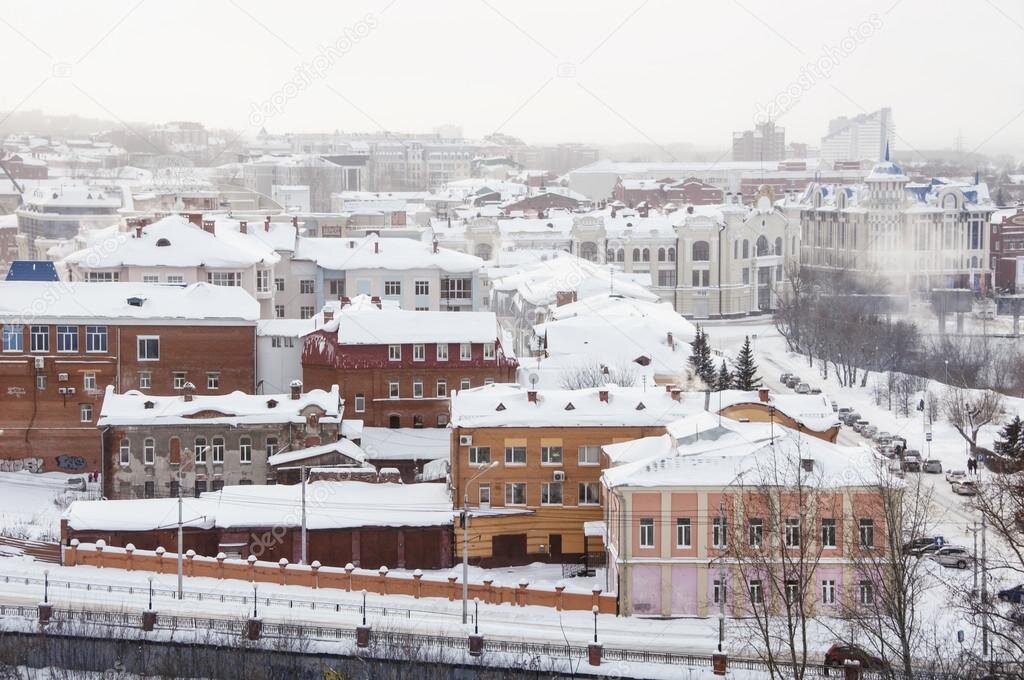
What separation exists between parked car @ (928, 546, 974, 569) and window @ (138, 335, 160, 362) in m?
11.7

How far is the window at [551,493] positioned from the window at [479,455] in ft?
2.44

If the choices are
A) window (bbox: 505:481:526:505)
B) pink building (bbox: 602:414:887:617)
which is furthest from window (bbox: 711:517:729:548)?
window (bbox: 505:481:526:505)

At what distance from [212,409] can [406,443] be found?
301 cm

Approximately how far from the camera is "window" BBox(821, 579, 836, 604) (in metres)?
18.0

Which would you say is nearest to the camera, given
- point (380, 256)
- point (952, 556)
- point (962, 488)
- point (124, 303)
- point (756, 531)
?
point (756, 531)

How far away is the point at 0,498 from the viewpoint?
22828mm

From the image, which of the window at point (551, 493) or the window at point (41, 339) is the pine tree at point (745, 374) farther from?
the window at point (41, 339)

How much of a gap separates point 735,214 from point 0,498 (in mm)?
26877

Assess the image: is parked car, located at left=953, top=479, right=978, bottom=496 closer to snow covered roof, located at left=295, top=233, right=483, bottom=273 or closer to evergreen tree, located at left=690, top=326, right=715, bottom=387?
evergreen tree, located at left=690, top=326, right=715, bottom=387

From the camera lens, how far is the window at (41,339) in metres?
25.0

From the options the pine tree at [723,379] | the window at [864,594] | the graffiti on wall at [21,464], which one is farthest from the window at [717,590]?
the graffiti on wall at [21,464]

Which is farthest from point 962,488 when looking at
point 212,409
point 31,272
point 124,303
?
point 31,272

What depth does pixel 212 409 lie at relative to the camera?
2281 cm

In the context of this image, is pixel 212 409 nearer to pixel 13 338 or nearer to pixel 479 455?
pixel 13 338
